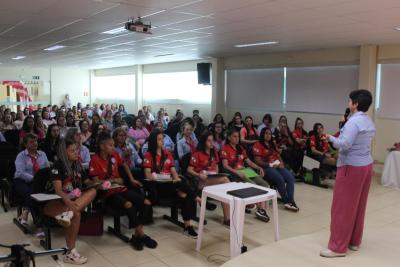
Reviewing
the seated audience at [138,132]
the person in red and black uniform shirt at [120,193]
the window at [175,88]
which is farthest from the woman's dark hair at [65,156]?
the window at [175,88]

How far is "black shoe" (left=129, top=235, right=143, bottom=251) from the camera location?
3.60 metres

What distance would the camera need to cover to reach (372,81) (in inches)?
300

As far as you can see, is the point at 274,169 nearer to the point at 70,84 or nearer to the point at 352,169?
the point at 352,169

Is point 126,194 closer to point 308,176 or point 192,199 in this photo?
point 192,199

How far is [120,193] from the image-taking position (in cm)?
373

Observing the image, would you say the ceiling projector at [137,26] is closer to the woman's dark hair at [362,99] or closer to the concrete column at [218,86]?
the woman's dark hair at [362,99]

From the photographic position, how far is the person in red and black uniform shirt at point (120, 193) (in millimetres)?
3633

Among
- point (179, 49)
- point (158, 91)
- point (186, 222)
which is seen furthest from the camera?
point (158, 91)

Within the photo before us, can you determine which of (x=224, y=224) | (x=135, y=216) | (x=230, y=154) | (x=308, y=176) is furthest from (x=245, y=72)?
(x=135, y=216)

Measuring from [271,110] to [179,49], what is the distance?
293cm

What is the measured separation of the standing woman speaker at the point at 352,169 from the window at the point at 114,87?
13.0 metres

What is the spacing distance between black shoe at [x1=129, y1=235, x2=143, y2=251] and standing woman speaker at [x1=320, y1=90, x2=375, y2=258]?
5.77 ft

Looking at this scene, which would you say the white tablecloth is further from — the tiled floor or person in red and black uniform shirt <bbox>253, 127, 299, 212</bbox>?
person in red and black uniform shirt <bbox>253, 127, 299, 212</bbox>

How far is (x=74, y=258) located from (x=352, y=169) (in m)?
2.50
